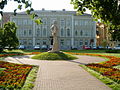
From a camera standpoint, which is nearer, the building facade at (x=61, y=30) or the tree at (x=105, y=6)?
the tree at (x=105, y=6)

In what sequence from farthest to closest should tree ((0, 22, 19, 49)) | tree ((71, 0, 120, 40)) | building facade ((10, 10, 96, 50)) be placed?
building facade ((10, 10, 96, 50)) < tree ((0, 22, 19, 49)) < tree ((71, 0, 120, 40))

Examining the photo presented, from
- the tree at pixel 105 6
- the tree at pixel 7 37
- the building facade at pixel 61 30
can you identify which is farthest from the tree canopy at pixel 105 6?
the building facade at pixel 61 30

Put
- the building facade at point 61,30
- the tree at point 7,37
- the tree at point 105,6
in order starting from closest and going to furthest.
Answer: the tree at point 105,6
the tree at point 7,37
the building facade at point 61,30

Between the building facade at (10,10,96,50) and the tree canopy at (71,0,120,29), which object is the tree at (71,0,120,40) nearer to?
the tree canopy at (71,0,120,29)

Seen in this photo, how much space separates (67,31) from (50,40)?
638 centimetres

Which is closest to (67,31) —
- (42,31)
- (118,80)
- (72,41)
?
(72,41)

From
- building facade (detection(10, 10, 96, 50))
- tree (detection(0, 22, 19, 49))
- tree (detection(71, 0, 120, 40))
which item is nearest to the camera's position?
tree (detection(71, 0, 120, 40))

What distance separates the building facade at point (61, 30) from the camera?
5834cm

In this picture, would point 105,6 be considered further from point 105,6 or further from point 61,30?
point 61,30

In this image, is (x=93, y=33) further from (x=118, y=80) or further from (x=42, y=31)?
(x=118, y=80)

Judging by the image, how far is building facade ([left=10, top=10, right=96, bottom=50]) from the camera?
191 ft

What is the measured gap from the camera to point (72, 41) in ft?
193

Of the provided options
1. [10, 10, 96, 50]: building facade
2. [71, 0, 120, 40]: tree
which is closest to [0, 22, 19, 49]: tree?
[10, 10, 96, 50]: building facade

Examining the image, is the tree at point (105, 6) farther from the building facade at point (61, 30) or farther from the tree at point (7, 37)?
the building facade at point (61, 30)
